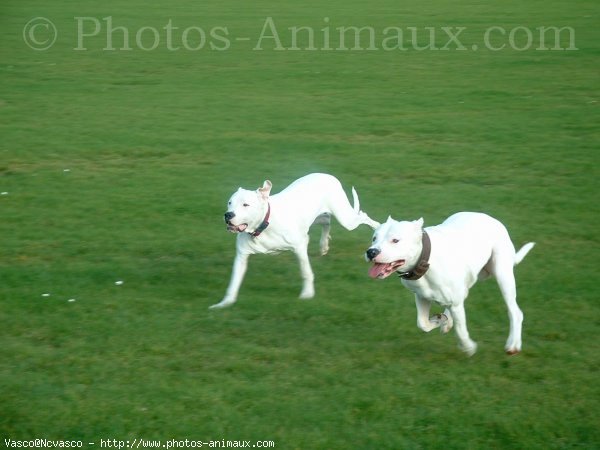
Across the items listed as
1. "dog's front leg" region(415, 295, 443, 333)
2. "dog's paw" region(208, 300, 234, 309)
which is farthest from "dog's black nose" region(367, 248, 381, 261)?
"dog's paw" region(208, 300, 234, 309)

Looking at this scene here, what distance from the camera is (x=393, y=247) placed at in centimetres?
689

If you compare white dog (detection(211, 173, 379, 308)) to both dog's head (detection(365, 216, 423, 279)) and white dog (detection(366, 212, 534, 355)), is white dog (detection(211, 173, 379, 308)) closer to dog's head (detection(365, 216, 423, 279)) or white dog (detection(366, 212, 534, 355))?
white dog (detection(366, 212, 534, 355))

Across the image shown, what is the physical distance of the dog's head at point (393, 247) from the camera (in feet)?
22.5

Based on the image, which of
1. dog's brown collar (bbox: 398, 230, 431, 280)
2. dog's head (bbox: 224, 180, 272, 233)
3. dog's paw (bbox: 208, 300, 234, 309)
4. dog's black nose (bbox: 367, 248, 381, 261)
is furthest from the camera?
dog's paw (bbox: 208, 300, 234, 309)

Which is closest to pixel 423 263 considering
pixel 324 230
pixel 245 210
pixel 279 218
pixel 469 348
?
pixel 469 348

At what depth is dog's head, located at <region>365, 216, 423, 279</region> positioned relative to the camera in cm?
687

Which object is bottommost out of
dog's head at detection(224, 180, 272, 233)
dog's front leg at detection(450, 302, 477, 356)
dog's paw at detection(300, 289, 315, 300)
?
Answer: dog's front leg at detection(450, 302, 477, 356)

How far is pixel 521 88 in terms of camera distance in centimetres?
2033

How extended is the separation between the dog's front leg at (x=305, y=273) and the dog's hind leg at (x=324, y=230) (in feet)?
3.69

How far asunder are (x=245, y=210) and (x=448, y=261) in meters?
2.08

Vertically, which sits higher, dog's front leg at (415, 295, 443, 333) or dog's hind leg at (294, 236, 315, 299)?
dog's hind leg at (294, 236, 315, 299)

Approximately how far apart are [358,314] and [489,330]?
1184mm
